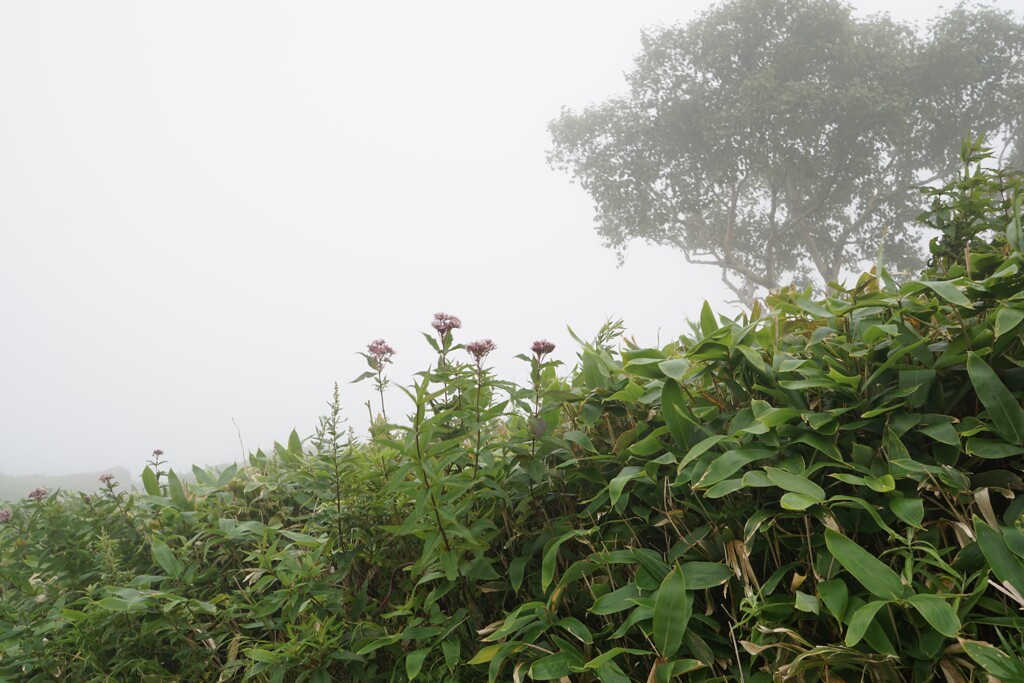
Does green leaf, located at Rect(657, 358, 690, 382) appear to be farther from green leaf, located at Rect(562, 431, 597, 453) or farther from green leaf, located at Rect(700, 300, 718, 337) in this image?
green leaf, located at Rect(562, 431, 597, 453)

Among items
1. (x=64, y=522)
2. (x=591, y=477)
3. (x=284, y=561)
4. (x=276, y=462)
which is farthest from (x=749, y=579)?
(x=64, y=522)

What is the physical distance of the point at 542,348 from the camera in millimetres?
1800

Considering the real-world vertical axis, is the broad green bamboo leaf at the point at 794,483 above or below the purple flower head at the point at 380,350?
below

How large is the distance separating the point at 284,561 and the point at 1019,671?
1.69 meters

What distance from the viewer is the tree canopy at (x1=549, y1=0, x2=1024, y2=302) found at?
66.0ft

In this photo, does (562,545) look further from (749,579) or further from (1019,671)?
(1019,671)

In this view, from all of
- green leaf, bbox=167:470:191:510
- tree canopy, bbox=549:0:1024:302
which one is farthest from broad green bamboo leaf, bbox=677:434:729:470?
tree canopy, bbox=549:0:1024:302

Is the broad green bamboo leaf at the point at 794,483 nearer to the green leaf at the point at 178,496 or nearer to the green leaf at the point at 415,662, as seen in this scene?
the green leaf at the point at 415,662

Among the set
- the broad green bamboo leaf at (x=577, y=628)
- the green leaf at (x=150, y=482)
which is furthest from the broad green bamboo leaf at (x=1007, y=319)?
the green leaf at (x=150, y=482)

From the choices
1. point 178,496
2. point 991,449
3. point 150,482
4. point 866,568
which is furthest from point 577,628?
point 150,482

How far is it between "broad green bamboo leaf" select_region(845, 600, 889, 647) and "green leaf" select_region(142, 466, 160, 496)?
2.40m

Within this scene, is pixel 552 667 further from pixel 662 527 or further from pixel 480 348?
pixel 480 348

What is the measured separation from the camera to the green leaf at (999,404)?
1.34m

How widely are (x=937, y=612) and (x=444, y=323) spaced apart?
133 cm
